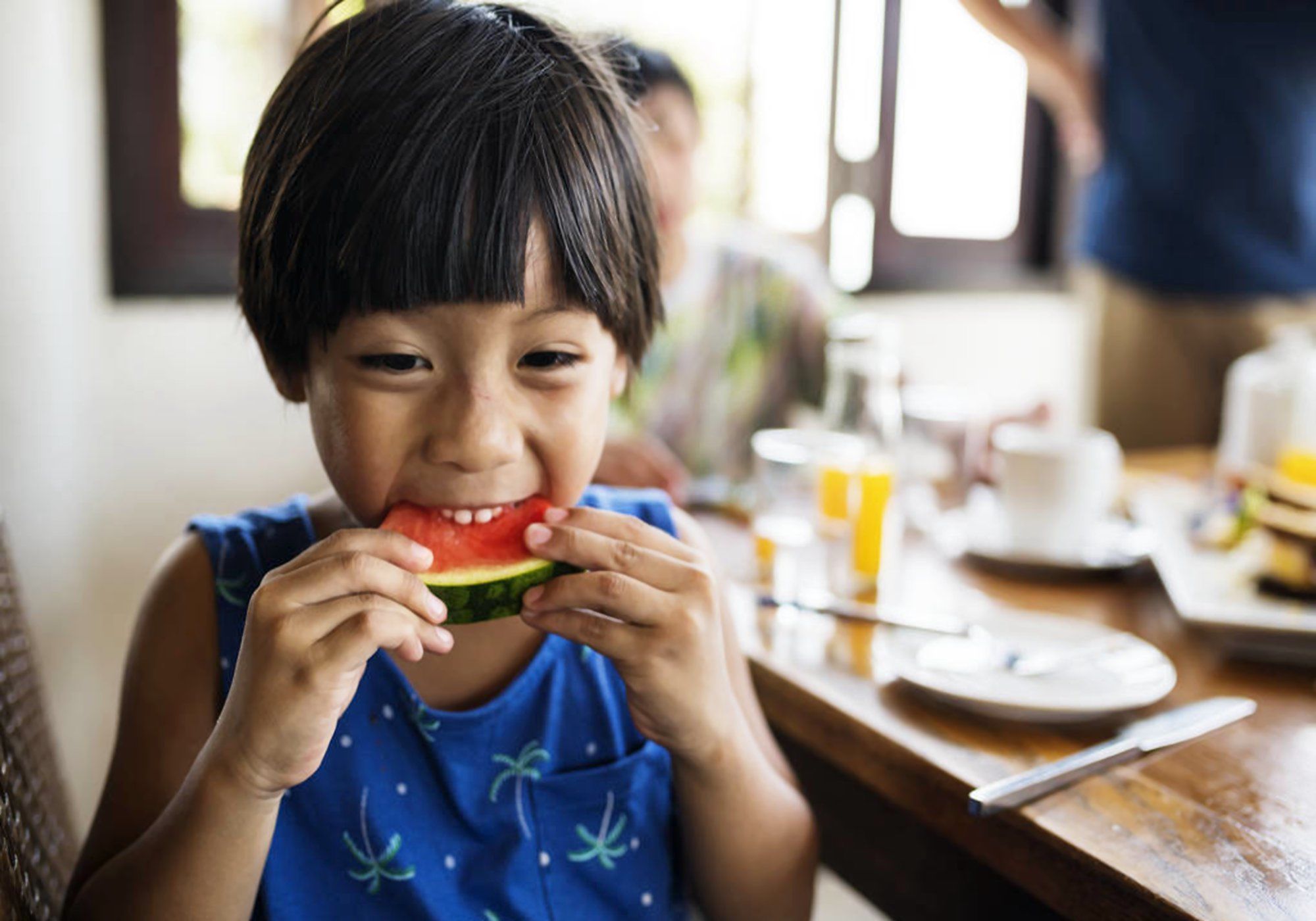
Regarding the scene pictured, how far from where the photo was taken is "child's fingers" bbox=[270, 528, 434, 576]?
0.82 metres

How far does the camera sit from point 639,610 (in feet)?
2.96

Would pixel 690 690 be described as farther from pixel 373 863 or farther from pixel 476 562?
pixel 373 863

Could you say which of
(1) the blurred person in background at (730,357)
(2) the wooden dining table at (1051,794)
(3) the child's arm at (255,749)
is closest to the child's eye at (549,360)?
(3) the child's arm at (255,749)

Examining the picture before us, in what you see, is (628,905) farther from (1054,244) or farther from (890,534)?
(1054,244)

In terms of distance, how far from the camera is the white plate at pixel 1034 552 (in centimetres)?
147

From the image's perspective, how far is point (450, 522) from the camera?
3.14 feet

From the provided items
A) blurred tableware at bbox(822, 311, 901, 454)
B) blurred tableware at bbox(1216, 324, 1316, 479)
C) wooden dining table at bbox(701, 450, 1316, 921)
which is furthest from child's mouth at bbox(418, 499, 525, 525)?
blurred tableware at bbox(1216, 324, 1316, 479)

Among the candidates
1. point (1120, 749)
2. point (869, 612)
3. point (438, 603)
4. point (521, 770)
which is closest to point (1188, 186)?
point (869, 612)

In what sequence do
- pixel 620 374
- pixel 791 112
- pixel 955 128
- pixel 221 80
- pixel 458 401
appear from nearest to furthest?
pixel 458 401, pixel 620 374, pixel 221 80, pixel 791 112, pixel 955 128

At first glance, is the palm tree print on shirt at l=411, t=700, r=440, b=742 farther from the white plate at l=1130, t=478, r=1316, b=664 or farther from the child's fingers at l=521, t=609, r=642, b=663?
the white plate at l=1130, t=478, r=1316, b=664

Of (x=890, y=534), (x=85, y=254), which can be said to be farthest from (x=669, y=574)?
(x=85, y=254)

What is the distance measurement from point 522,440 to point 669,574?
0.17m

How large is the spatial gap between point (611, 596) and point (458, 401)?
0.68 feet

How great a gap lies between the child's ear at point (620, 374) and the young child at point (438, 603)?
2 cm
